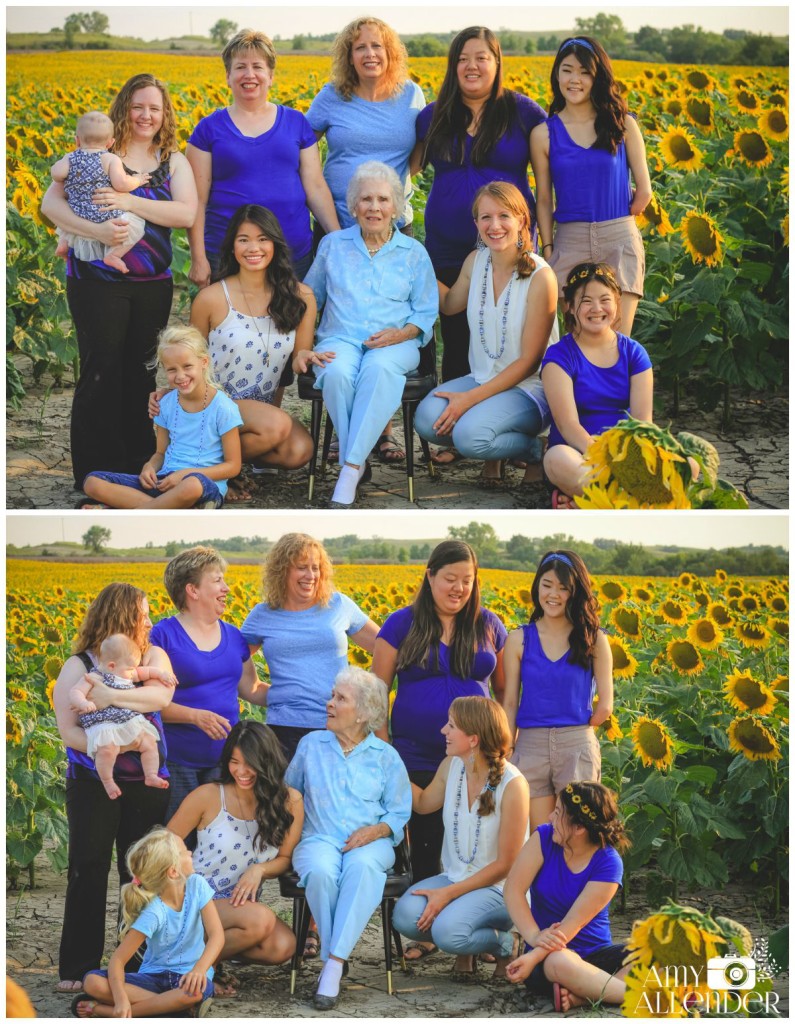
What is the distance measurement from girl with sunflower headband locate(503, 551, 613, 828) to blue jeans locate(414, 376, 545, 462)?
0.82m

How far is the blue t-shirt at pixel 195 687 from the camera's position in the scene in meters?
5.75

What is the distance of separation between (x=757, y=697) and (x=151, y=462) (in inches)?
98.4

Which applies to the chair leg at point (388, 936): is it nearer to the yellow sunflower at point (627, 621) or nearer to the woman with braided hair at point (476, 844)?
the woman with braided hair at point (476, 844)

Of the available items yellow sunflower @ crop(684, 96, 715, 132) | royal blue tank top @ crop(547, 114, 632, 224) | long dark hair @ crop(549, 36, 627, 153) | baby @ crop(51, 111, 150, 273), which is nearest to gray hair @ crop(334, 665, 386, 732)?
baby @ crop(51, 111, 150, 273)

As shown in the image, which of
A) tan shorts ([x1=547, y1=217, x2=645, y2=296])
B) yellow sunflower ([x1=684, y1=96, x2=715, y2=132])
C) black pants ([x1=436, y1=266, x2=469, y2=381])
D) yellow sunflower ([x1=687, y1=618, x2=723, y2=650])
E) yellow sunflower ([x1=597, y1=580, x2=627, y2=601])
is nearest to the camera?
tan shorts ([x1=547, y1=217, x2=645, y2=296])

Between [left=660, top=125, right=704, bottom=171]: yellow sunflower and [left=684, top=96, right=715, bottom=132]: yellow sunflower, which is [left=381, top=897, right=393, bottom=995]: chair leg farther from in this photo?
[left=684, top=96, right=715, bottom=132]: yellow sunflower

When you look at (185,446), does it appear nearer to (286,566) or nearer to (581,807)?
(286,566)

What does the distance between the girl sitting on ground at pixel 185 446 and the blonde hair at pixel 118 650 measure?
76cm

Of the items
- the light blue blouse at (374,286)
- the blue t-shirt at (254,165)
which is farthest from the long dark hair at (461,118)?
the blue t-shirt at (254,165)

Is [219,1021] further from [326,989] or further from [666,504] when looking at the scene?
[666,504]

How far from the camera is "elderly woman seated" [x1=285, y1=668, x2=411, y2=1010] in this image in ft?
17.5

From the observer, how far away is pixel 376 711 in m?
5.62

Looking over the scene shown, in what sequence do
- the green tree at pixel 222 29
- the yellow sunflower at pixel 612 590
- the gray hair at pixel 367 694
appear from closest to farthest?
the gray hair at pixel 367 694 < the yellow sunflower at pixel 612 590 < the green tree at pixel 222 29

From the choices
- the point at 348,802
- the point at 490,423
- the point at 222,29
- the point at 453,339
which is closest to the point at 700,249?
the point at 453,339
